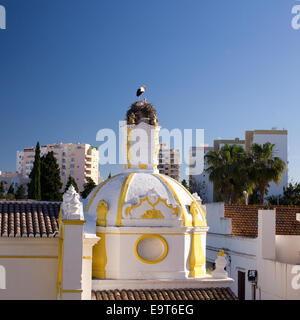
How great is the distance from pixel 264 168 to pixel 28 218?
87.7 feet

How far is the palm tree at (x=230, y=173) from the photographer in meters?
40.2

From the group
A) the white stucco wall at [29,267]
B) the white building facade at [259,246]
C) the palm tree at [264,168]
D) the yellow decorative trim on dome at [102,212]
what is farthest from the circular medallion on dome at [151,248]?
the palm tree at [264,168]

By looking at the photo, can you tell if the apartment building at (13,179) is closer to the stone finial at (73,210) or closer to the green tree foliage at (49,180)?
the green tree foliage at (49,180)

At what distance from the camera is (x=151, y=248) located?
16.7 metres

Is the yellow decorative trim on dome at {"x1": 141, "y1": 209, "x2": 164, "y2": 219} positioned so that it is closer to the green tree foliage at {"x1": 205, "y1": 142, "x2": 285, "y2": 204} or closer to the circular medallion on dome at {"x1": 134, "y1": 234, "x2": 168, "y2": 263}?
the circular medallion on dome at {"x1": 134, "y1": 234, "x2": 168, "y2": 263}

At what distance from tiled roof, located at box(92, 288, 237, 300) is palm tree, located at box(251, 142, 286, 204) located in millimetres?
23988

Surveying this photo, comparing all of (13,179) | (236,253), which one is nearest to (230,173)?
(236,253)

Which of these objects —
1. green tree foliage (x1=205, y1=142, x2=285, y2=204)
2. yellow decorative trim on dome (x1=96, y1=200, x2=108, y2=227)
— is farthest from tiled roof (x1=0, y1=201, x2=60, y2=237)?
green tree foliage (x1=205, y1=142, x2=285, y2=204)

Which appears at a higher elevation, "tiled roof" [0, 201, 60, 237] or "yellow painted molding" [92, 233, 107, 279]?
"tiled roof" [0, 201, 60, 237]

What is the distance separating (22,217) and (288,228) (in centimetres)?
1190

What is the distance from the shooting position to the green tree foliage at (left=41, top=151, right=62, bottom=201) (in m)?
43.3

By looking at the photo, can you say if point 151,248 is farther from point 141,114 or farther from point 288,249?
point 288,249
